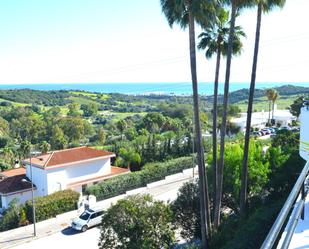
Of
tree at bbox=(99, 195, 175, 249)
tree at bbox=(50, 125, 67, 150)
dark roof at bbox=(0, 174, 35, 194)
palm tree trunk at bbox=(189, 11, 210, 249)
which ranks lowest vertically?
tree at bbox=(50, 125, 67, 150)

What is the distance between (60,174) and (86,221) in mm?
8189

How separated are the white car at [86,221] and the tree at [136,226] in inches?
379

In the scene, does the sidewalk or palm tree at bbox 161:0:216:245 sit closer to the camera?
palm tree at bbox 161:0:216:245

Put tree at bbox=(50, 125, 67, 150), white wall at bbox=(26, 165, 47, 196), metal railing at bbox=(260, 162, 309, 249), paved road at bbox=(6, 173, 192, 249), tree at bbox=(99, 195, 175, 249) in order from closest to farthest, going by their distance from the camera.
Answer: metal railing at bbox=(260, 162, 309, 249) < tree at bbox=(99, 195, 175, 249) < paved road at bbox=(6, 173, 192, 249) < white wall at bbox=(26, 165, 47, 196) < tree at bbox=(50, 125, 67, 150)

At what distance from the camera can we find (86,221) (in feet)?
85.2

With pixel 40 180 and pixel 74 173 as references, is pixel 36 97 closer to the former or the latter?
pixel 74 173

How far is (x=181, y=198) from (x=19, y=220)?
14071 millimetres

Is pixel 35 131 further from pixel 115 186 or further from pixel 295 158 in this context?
pixel 295 158

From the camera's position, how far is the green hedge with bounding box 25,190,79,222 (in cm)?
2814

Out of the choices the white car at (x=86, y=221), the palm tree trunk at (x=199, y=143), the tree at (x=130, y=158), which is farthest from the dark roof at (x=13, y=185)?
the palm tree trunk at (x=199, y=143)

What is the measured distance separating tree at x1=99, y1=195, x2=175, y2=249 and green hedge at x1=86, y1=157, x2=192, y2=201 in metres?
16.2

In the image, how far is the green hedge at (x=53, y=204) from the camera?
28.1 m

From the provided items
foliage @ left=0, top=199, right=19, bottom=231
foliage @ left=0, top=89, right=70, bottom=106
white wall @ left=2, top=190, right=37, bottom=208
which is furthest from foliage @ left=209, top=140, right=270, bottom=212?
foliage @ left=0, top=89, right=70, bottom=106

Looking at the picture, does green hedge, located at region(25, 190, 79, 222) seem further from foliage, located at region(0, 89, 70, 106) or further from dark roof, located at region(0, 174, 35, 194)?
foliage, located at region(0, 89, 70, 106)
